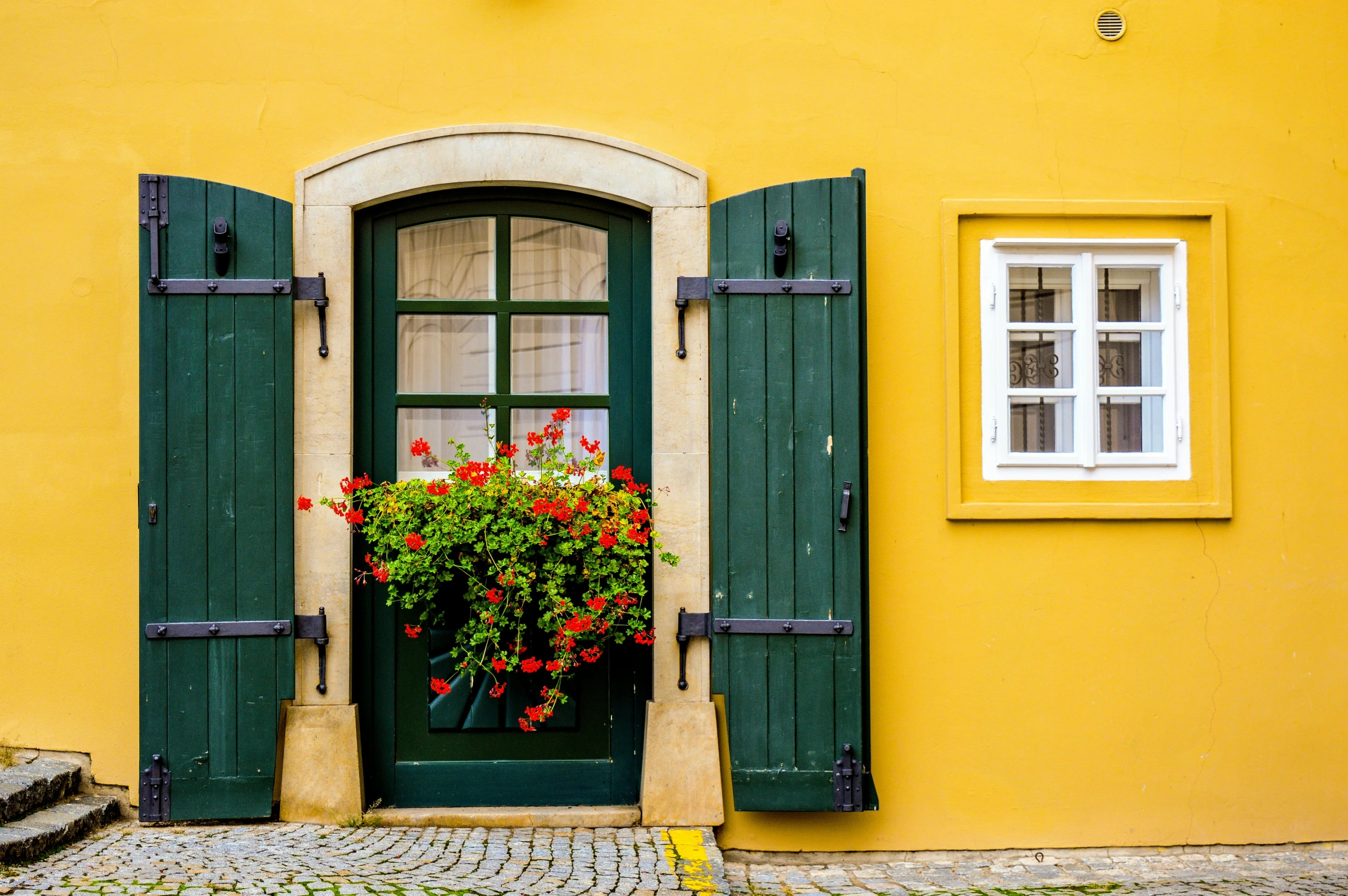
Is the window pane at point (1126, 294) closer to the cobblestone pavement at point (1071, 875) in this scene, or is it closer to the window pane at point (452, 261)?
the cobblestone pavement at point (1071, 875)

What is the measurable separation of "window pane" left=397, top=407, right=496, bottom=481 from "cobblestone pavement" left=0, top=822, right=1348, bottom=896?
4.47ft

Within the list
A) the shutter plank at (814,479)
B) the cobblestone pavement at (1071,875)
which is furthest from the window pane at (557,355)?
the cobblestone pavement at (1071,875)

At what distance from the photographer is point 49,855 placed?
3.39 m

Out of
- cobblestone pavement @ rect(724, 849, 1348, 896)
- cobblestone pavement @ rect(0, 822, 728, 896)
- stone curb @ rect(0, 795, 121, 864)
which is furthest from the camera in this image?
cobblestone pavement @ rect(724, 849, 1348, 896)

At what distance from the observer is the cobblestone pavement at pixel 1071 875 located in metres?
3.66

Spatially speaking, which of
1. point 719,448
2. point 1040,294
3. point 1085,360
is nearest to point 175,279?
point 719,448

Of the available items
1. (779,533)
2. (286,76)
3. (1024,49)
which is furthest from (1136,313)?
(286,76)

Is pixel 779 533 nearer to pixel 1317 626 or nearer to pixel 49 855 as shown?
pixel 1317 626

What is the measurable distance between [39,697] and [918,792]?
3375 mm

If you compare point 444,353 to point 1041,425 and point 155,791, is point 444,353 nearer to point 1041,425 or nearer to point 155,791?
point 155,791

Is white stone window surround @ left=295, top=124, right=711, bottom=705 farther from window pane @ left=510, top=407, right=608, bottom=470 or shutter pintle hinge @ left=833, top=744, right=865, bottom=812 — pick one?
shutter pintle hinge @ left=833, top=744, right=865, bottom=812

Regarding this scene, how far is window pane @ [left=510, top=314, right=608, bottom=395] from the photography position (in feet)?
13.3

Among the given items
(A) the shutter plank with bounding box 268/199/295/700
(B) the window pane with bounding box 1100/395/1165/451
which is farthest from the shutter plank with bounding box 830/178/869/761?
(A) the shutter plank with bounding box 268/199/295/700

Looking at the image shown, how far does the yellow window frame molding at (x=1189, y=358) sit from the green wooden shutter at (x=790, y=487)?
38 centimetres
